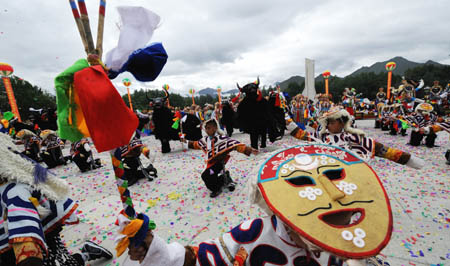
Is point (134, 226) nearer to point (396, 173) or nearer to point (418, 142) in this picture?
point (396, 173)

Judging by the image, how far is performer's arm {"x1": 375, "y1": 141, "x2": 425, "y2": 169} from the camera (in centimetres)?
197

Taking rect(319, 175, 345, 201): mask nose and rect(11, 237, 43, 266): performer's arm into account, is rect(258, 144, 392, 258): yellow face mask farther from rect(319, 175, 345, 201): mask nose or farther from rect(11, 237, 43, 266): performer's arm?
rect(11, 237, 43, 266): performer's arm

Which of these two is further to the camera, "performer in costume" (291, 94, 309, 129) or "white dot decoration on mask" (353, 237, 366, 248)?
"performer in costume" (291, 94, 309, 129)

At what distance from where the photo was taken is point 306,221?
31.5 inches

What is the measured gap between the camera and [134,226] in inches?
39.8

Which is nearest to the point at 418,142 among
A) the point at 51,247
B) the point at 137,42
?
the point at 137,42

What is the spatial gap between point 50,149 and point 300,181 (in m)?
9.35

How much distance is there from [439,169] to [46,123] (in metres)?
15.7

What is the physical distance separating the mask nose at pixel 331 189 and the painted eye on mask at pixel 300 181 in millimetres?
46

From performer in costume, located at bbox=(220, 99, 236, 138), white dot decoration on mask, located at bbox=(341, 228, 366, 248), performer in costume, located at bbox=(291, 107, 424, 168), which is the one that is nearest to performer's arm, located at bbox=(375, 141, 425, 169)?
performer in costume, located at bbox=(291, 107, 424, 168)

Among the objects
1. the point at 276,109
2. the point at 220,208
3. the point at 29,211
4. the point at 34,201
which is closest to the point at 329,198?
the point at 29,211

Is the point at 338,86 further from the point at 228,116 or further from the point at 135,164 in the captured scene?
the point at 135,164

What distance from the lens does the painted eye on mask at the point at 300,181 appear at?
0.96m

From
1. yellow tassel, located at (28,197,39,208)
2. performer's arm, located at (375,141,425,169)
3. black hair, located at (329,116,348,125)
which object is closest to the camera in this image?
yellow tassel, located at (28,197,39,208)
